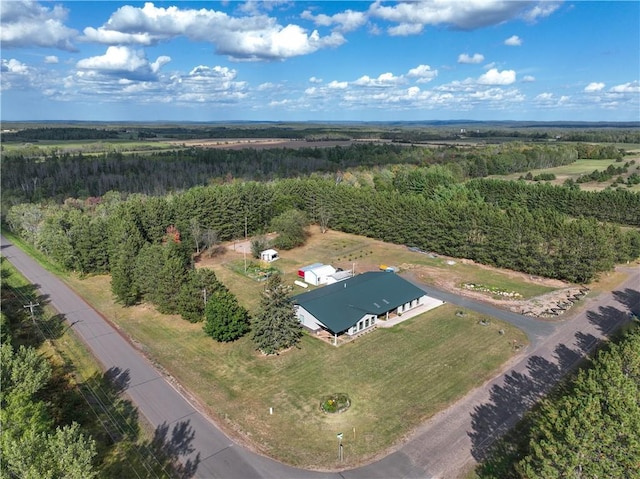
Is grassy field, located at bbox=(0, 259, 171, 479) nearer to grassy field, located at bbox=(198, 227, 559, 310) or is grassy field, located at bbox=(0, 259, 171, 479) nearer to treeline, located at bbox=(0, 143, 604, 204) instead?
grassy field, located at bbox=(198, 227, 559, 310)

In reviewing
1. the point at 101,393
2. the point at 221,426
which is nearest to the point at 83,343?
the point at 101,393

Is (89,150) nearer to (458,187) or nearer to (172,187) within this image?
(172,187)

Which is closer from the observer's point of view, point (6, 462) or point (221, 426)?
point (6, 462)

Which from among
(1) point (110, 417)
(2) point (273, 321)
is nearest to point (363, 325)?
(2) point (273, 321)

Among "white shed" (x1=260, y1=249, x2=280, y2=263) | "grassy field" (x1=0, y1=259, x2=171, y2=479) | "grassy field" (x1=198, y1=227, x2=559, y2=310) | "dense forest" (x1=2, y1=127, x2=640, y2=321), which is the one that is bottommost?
"grassy field" (x1=198, y1=227, x2=559, y2=310)

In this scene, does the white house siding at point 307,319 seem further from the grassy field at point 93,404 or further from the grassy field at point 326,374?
the grassy field at point 93,404

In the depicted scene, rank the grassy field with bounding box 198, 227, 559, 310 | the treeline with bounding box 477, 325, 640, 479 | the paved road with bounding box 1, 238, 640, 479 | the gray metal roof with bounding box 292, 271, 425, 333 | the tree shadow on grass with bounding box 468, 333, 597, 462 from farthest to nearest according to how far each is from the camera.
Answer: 1. the grassy field with bounding box 198, 227, 559, 310
2. the gray metal roof with bounding box 292, 271, 425, 333
3. the tree shadow on grass with bounding box 468, 333, 597, 462
4. the paved road with bounding box 1, 238, 640, 479
5. the treeline with bounding box 477, 325, 640, 479

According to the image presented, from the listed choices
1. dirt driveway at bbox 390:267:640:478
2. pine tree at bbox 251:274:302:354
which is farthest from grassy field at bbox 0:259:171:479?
dirt driveway at bbox 390:267:640:478
